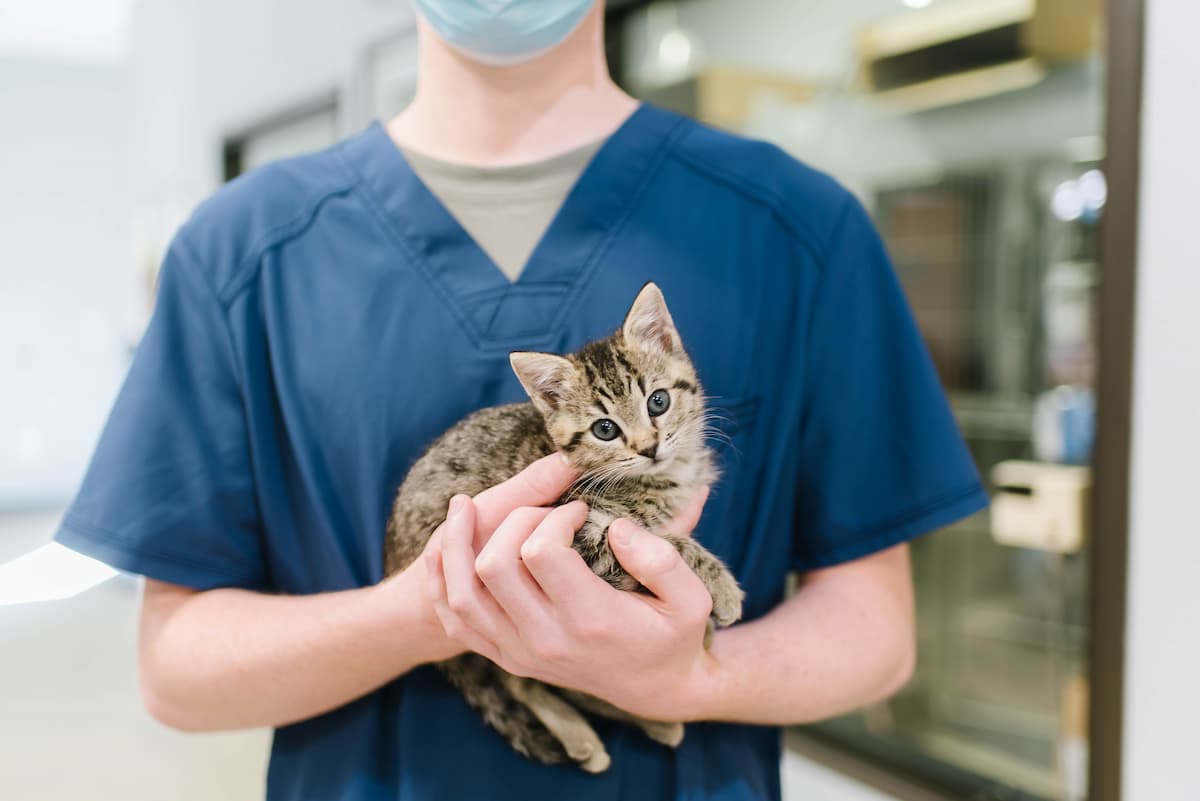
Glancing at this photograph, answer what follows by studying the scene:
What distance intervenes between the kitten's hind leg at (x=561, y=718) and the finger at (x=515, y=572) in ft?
0.56

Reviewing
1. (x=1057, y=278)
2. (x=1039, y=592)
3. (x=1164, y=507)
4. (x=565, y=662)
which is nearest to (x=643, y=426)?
(x=565, y=662)

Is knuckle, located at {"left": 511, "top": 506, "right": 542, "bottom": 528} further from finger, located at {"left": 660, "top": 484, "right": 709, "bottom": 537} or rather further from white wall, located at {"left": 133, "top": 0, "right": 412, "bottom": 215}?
white wall, located at {"left": 133, "top": 0, "right": 412, "bottom": 215}

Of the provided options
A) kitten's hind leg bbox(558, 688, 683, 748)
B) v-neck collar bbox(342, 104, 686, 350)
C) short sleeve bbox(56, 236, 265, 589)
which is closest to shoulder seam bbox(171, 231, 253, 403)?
short sleeve bbox(56, 236, 265, 589)

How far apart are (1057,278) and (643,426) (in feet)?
6.29

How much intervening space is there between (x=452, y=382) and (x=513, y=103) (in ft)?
0.81

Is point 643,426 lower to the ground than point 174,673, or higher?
higher

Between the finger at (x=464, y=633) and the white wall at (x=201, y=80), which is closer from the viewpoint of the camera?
the finger at (x=464, y=633)

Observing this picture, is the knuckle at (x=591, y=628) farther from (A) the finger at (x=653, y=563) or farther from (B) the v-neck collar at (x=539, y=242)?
(B) the v-neck collar at (x=539, y=242)

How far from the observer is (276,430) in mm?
799

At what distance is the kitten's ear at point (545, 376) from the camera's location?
0.60 metres

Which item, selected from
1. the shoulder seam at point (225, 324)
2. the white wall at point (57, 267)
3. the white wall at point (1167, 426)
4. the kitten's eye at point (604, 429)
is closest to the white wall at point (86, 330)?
the white wall at point (57, 267)

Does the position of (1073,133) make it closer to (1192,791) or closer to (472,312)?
(1192,791)

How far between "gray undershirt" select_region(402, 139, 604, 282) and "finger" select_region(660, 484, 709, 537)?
0.79 ft

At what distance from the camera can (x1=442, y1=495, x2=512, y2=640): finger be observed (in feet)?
1.88
